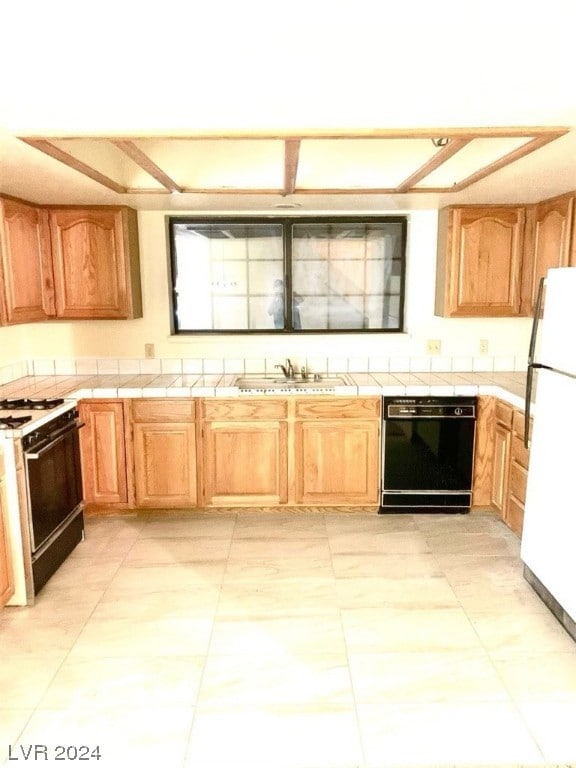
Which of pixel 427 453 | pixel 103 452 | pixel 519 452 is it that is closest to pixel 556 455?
pixel 519 452

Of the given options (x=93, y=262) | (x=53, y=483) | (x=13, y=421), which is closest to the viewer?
(x=13, y=421)

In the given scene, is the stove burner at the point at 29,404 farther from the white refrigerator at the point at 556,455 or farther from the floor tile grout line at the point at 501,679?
the white refrigerator at the point at 556,455

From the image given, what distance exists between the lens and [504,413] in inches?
131

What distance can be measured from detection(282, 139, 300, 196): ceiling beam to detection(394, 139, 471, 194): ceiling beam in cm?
59

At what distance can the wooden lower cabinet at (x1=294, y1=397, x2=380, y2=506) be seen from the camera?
3531 millimetres

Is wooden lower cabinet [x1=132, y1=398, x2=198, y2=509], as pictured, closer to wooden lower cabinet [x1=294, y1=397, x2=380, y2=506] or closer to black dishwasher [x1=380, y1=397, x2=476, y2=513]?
wooden lower cabinet [x1=294, y1=397, x2=380, y2=506]

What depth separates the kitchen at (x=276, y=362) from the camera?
191 cm

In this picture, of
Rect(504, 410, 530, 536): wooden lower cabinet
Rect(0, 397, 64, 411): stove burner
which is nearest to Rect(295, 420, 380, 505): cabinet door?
Rect(504, 410, 530, 536): wooden lower cabinet

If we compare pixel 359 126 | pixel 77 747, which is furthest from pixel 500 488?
pixel 77 747

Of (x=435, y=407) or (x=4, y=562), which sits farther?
(x=435, y=407)

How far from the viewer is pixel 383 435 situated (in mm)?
3533

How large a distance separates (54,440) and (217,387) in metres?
1.03

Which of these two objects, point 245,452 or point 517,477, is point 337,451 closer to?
point 245,452

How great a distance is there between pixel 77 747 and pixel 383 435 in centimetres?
234
